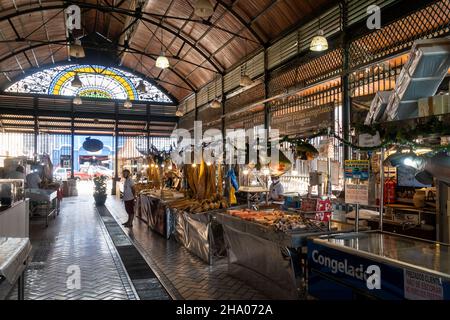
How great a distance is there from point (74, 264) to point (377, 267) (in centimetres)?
523

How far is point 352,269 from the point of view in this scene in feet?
11.0

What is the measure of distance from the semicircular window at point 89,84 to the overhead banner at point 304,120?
1028 centimetres

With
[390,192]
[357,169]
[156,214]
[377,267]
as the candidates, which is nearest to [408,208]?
[390,192]

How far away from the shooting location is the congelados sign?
312 cm

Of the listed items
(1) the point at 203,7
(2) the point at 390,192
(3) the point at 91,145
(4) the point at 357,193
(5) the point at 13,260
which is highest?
(1) the point at 203,7

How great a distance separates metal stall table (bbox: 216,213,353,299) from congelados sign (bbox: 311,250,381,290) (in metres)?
0.37

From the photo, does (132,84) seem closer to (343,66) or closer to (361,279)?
(343,66)

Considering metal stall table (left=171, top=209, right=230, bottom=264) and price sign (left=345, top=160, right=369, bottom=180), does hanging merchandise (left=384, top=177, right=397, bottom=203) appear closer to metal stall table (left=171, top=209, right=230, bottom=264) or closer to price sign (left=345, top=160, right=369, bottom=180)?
metal stall table (left=171, top=209, right=230, bottom=264)

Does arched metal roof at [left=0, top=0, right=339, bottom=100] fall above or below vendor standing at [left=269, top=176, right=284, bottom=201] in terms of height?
above

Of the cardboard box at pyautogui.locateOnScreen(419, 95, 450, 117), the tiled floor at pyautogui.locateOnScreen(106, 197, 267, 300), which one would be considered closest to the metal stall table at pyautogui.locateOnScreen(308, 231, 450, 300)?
the cardboard box at pyautogui.locateOnScreen(419, 95, 450, 117)

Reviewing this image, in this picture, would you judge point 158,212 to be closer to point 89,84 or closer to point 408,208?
point 408,208

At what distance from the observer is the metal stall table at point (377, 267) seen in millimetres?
2742

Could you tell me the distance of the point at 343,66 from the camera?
7.71m

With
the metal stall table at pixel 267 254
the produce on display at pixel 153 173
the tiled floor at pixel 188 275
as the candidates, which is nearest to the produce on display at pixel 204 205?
the metal stall table at pixel 267 254
